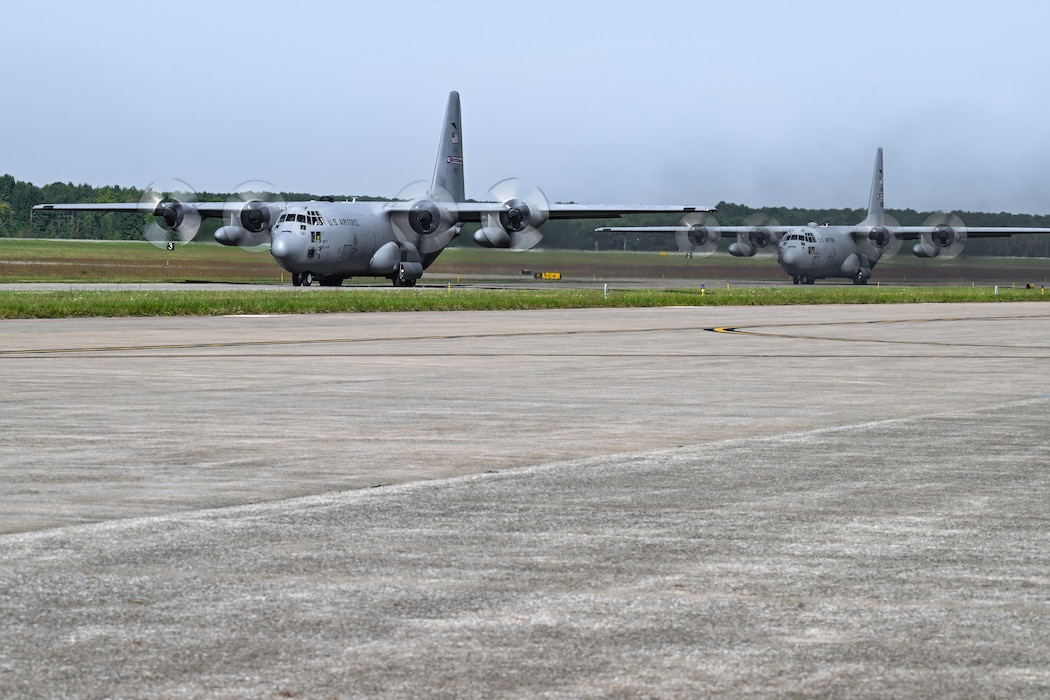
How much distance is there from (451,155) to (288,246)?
1763 centimetres

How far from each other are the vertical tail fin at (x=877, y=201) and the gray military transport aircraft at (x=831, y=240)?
68mm

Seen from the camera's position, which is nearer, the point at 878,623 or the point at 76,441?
the point at 878,623

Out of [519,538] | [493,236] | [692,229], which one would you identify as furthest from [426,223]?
[519,538]

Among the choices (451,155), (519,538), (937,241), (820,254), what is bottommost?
(820,254)

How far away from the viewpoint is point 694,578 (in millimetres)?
7547

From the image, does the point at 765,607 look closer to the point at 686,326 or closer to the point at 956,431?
the point at 956,431

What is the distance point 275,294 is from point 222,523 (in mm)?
43417

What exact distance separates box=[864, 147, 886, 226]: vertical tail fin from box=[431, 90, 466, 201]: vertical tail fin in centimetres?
3269

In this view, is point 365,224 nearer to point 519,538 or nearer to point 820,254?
point 820,254

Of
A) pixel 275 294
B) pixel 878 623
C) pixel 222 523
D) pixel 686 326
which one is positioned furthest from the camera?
pixel 275 294

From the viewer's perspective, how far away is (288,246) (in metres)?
63.1

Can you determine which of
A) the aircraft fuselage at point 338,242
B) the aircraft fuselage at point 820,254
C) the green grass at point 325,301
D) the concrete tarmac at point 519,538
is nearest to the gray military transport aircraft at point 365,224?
the aircraft fuselage at point 338,242

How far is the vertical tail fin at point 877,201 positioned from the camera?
98.8 m

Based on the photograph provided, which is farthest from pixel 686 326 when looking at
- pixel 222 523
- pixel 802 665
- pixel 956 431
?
pixel 802 665
